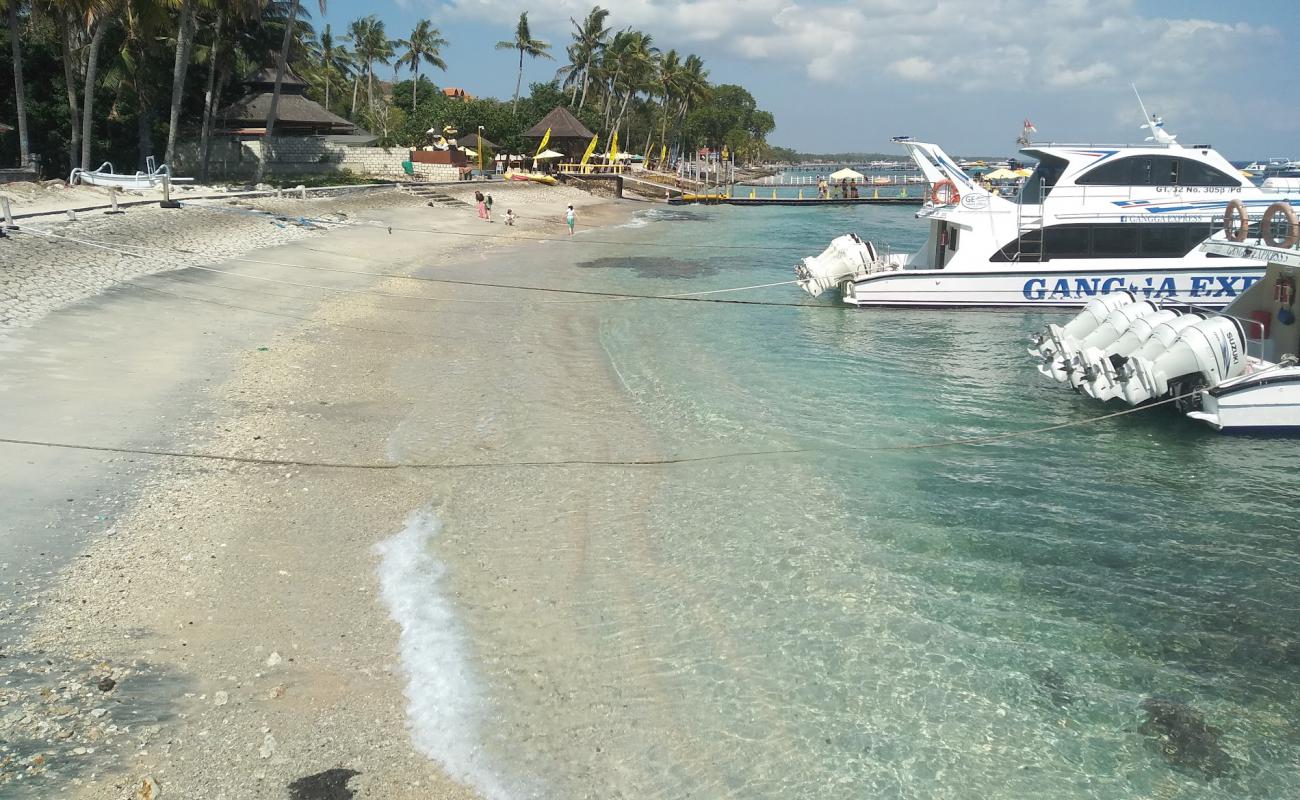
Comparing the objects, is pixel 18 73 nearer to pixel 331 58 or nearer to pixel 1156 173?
pixel 1156 173

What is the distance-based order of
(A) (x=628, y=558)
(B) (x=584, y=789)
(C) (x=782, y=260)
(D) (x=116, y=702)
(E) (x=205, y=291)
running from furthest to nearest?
(C) (x=782, y=260)
(E) (x=205, y=291)
(A) (x=628, y=558)
(D) (x=116, y=702)
(B) (x=584, y=789)

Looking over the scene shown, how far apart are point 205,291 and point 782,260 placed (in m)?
19.8

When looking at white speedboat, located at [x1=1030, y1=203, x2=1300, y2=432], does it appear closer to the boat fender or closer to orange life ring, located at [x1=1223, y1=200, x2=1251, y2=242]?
the boat fender

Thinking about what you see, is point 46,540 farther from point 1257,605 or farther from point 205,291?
point 205,291

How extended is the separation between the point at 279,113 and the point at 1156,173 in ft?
140

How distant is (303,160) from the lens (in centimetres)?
4719

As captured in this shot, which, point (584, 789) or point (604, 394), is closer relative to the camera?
point (584, 789)

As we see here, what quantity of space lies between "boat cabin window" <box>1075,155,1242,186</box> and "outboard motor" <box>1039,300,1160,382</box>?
8.08 m

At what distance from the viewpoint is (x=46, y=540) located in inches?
296

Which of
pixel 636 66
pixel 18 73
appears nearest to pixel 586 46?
pixel 636 66

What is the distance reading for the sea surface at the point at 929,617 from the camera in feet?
18.1

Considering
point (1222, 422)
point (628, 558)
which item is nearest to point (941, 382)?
point (1222, 422)

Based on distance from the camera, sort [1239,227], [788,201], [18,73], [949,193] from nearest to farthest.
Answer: [1239,227], [949,193], [18,73], [788,201]

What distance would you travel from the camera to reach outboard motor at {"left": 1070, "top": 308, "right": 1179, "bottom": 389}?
12125mm
